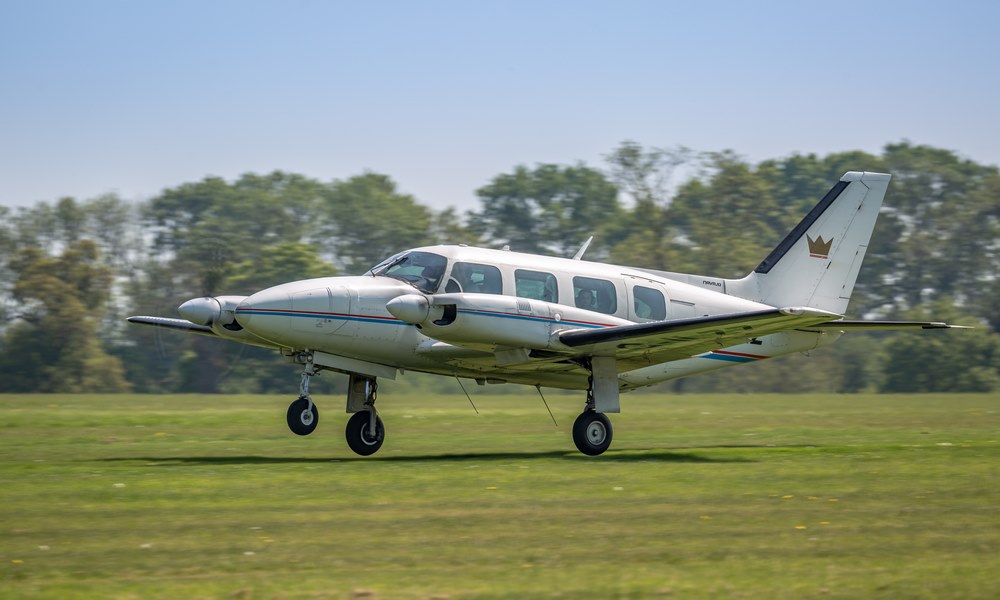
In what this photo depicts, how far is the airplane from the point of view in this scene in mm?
16719

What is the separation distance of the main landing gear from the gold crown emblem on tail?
28.1 ft

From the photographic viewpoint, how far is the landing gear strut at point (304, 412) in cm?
1759

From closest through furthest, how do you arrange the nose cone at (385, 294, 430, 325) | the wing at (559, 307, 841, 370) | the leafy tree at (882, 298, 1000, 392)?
the wing at (559, 307, 841, 370) < the nose cone at (385, 294, 430, 325) < the leafy tree at (882, 298, 1000, 392)

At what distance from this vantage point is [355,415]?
721 inches

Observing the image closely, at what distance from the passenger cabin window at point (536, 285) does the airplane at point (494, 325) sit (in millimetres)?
22

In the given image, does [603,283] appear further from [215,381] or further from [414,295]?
[215,381]

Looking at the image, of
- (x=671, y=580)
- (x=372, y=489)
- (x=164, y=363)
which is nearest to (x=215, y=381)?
(x=164, y=363)

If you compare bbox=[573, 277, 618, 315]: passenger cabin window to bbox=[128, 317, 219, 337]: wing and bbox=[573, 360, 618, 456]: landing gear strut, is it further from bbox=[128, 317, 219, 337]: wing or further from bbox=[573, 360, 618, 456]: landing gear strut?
bbox=[128, 317, 219, 337]: wing

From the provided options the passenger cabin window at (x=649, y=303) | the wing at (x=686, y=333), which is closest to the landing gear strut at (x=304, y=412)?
the wing at (x=686, y=333)

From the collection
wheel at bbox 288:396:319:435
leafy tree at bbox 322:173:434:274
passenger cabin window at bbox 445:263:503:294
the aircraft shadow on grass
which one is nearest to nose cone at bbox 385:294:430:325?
passenger cabin window at bbox 445:263:503:294

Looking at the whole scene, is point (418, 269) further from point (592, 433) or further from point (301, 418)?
point (592, 433)

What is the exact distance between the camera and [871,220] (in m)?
21.5

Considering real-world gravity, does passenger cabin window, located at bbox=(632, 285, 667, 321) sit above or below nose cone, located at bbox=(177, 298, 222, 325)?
above

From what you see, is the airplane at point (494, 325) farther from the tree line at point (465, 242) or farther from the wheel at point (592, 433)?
the tree line at point (465, 242)
